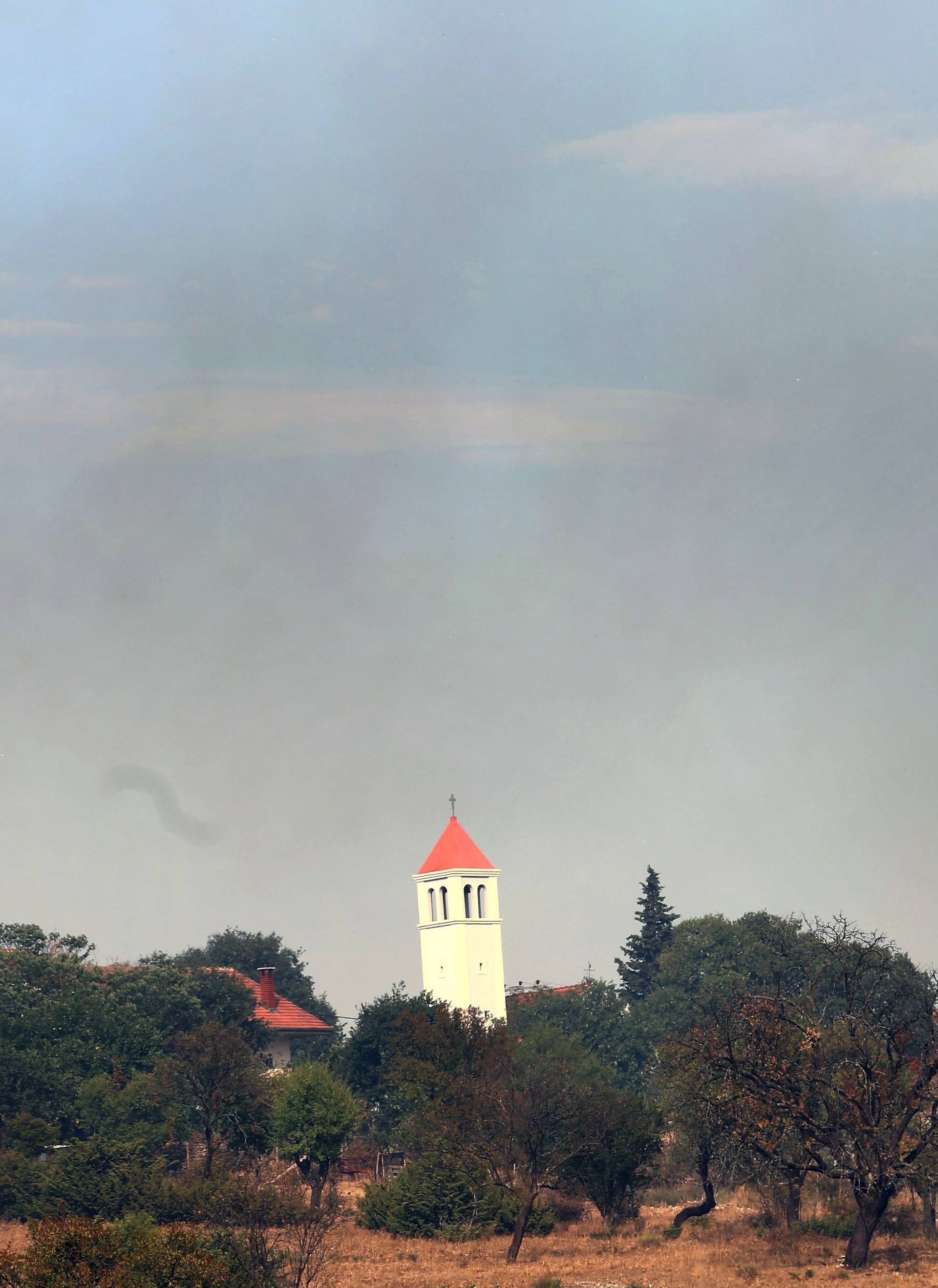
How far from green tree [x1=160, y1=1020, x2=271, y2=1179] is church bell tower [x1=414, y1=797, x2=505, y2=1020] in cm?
4134

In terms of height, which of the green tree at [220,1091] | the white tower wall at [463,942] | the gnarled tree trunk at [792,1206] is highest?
the white tower wall at [463,942]

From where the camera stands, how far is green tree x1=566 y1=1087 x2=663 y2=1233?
4891 centimetres

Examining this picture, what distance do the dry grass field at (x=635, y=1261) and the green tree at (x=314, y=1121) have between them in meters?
6.15

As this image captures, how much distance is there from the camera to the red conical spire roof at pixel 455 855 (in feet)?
338

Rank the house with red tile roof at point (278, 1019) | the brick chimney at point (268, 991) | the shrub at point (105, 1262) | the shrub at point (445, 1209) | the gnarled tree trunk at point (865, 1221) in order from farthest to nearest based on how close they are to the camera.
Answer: the brick chimney at point (268, 991) → the house with red tile roof at point (278, 1019) → the shrub at point (445, 1209) → the gnarled tree trunk at point (865, 1221) → the shrub at point (105, 1262)

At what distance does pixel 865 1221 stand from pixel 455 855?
65.8 meters

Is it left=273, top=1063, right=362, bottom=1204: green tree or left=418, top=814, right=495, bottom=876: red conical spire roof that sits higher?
left=418, top=814, right=495, bottom=876: red conical spire roof

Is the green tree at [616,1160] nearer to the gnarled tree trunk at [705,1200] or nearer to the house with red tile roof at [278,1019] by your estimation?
the gnarled tree trunk at [705,1200]

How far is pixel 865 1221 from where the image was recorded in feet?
126

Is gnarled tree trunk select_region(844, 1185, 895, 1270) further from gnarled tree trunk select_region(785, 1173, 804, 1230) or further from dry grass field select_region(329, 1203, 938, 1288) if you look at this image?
gnarled tree trunk select_region(785, 1173, 804, 1230)

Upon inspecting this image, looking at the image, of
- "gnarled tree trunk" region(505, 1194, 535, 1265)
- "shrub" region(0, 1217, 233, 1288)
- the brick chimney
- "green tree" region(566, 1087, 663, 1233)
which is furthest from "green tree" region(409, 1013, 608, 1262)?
the brick chimney

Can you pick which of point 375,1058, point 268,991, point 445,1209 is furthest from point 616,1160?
point 268,991

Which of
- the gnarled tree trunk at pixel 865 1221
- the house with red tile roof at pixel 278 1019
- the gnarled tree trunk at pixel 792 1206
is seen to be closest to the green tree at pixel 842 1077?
the gnarled tree trunk at pixel 865 1221

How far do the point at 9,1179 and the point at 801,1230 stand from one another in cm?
2691
